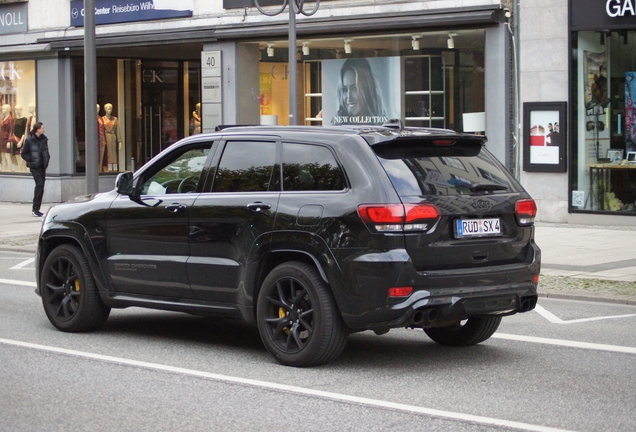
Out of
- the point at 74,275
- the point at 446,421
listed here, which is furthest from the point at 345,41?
the point at 446,421

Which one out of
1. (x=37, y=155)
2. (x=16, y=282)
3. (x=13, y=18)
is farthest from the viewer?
(x=13, y=18)

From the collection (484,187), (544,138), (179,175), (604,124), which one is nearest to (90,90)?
(544,138)

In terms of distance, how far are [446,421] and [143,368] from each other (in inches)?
99.3

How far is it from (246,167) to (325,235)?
3.60 ft

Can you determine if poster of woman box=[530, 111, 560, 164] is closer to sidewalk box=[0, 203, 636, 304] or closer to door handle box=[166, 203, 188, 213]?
sidewalk box=[0, 203, 636, 304]

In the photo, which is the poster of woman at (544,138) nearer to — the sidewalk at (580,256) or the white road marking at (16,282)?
the sidewalk at (580,256)

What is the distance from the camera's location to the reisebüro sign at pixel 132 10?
23.5 m

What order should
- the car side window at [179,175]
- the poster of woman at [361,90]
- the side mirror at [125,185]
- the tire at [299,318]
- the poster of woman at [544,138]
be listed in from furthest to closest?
the poster of woman at [361,90]
the poster of woman at [544,138]
the side mirror at [125,185]
the car side window at [179,175]
the tire at [299,318]

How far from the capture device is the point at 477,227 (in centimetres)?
748

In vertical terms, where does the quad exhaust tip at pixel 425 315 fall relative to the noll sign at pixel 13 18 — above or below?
below

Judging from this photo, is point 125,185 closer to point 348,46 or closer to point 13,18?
point 348,46

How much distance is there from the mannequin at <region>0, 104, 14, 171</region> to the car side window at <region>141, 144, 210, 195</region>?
19.4 meters

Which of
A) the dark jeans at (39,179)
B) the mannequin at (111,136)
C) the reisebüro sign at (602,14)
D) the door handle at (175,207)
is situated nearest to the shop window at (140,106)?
the mannequin at (111,136)

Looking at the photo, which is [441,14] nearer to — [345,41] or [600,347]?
[345,41]
